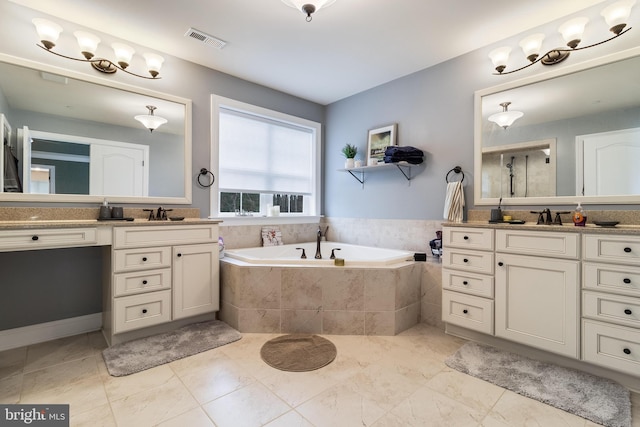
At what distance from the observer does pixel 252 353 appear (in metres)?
2.12

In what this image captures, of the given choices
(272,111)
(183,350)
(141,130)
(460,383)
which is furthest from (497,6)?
(183,350)

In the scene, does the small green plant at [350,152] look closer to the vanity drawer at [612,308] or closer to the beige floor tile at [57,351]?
the vanity drawer at [612,308]

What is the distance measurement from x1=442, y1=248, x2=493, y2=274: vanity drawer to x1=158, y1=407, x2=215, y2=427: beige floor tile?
78.0 inches

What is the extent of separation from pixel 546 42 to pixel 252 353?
326 cm

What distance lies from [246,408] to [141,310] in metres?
1.24

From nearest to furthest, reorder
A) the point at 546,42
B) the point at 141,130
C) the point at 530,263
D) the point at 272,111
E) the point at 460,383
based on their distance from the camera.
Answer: the point at 460,383, the point at 530,263, the point at 546,42, the point at 141,130, the point at 272,111

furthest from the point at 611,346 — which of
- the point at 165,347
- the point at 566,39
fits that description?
the point at 165,347

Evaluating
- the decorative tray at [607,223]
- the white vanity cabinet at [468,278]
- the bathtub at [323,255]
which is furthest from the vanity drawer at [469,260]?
the decorative tray at [607,223]

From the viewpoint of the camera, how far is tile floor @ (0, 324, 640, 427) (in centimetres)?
147

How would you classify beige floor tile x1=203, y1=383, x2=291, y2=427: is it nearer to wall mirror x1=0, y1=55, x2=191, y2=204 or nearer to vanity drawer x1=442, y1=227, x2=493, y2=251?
vanity drawer x1=442, y1=227, x2=493, y2=251

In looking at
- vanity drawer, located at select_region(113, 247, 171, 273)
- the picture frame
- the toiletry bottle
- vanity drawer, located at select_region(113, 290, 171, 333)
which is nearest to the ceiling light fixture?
vanity drawer, located at select_region(113, 247, 171, 273)

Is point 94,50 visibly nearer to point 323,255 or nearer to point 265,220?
point 265,220

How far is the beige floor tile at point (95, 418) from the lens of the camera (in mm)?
1410

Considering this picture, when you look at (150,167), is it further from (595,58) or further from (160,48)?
(595,58)
